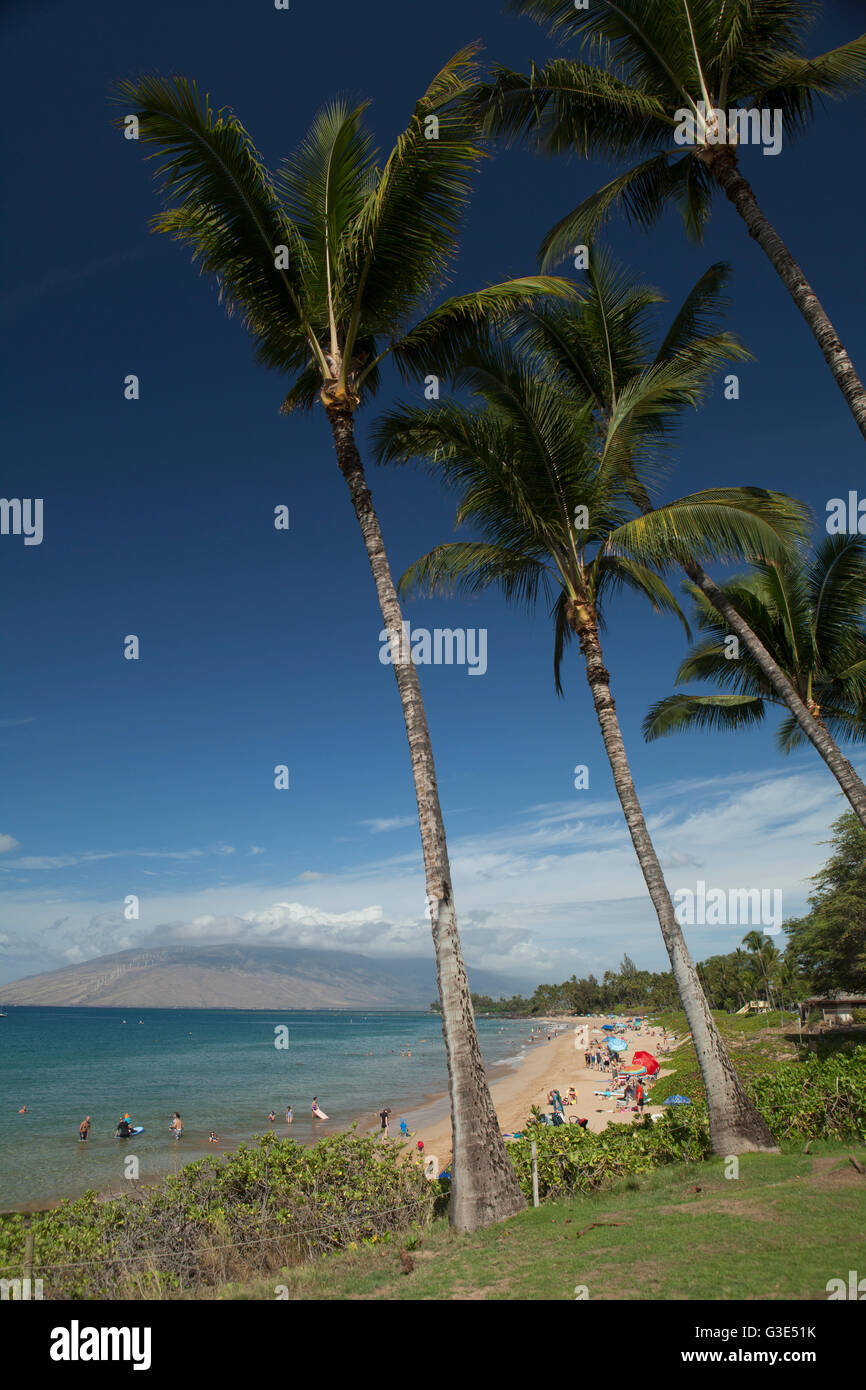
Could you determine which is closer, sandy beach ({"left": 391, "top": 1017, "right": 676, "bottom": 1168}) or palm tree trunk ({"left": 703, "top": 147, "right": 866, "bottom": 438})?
palm tree trunk ({"left": 703, "top": 147, "right": 866, "bottom": 438})

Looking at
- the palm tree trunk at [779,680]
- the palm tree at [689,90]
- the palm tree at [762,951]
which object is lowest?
the palm tree at [762,951]

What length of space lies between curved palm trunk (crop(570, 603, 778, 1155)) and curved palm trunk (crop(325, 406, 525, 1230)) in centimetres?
304

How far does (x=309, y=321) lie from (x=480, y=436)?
2900 millimetres

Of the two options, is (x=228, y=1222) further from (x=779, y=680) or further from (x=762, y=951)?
(x=762, y=951)

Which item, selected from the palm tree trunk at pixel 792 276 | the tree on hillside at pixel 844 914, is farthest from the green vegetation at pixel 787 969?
the palm tree trunk at pixel 792 276

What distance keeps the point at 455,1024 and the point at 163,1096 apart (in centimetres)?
4120

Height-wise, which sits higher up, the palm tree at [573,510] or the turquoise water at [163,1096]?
the palm tree at [573,510]

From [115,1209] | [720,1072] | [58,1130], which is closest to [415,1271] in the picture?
[115,1209]

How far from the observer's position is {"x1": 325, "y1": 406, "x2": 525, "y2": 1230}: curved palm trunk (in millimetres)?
7176

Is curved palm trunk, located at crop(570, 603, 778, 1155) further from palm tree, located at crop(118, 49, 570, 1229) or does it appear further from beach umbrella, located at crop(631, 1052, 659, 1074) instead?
beach umbrella, located at crop(631, 1052, 659, 1074)

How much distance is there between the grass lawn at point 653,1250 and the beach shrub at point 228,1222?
60 centimetres

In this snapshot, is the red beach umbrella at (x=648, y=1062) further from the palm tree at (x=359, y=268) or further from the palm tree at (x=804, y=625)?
the palm tree at (x=359, y=268)

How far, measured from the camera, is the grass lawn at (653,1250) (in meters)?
4.89

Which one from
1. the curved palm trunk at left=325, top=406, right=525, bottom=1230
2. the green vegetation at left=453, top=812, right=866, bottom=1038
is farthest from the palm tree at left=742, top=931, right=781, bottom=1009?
the curved palm trunk at left=325, top=406, right=525, bottom=1230
